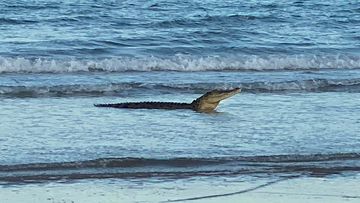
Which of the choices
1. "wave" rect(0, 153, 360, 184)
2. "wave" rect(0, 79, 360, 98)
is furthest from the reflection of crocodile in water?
"wave" rect(0, 153, 360, 184)

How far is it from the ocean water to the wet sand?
0.20 metres

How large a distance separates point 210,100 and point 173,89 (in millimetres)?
1853

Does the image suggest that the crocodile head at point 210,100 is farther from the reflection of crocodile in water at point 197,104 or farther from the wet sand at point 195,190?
the wet sand at point 195,190

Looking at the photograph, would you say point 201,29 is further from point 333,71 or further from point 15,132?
point 15,132

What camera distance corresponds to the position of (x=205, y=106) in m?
11.4

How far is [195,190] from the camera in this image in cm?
730

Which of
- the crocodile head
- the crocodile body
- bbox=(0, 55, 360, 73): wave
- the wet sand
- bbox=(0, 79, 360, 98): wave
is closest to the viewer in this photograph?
the wet sand

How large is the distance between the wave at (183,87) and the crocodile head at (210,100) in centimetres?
133

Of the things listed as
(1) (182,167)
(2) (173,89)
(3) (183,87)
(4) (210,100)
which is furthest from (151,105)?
(1) (182,167)

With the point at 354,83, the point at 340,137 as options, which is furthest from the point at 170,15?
the point at 340,137

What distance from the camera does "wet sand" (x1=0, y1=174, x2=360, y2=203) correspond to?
700cm

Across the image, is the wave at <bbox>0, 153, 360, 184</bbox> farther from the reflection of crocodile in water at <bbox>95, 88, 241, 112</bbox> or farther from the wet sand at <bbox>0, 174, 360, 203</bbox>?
the reflection of crocodile in water at <bbox>95, 88, 241, 112</bbox>

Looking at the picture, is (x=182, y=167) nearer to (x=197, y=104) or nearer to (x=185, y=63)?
(x=197, y=104)

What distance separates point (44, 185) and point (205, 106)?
166 inches
